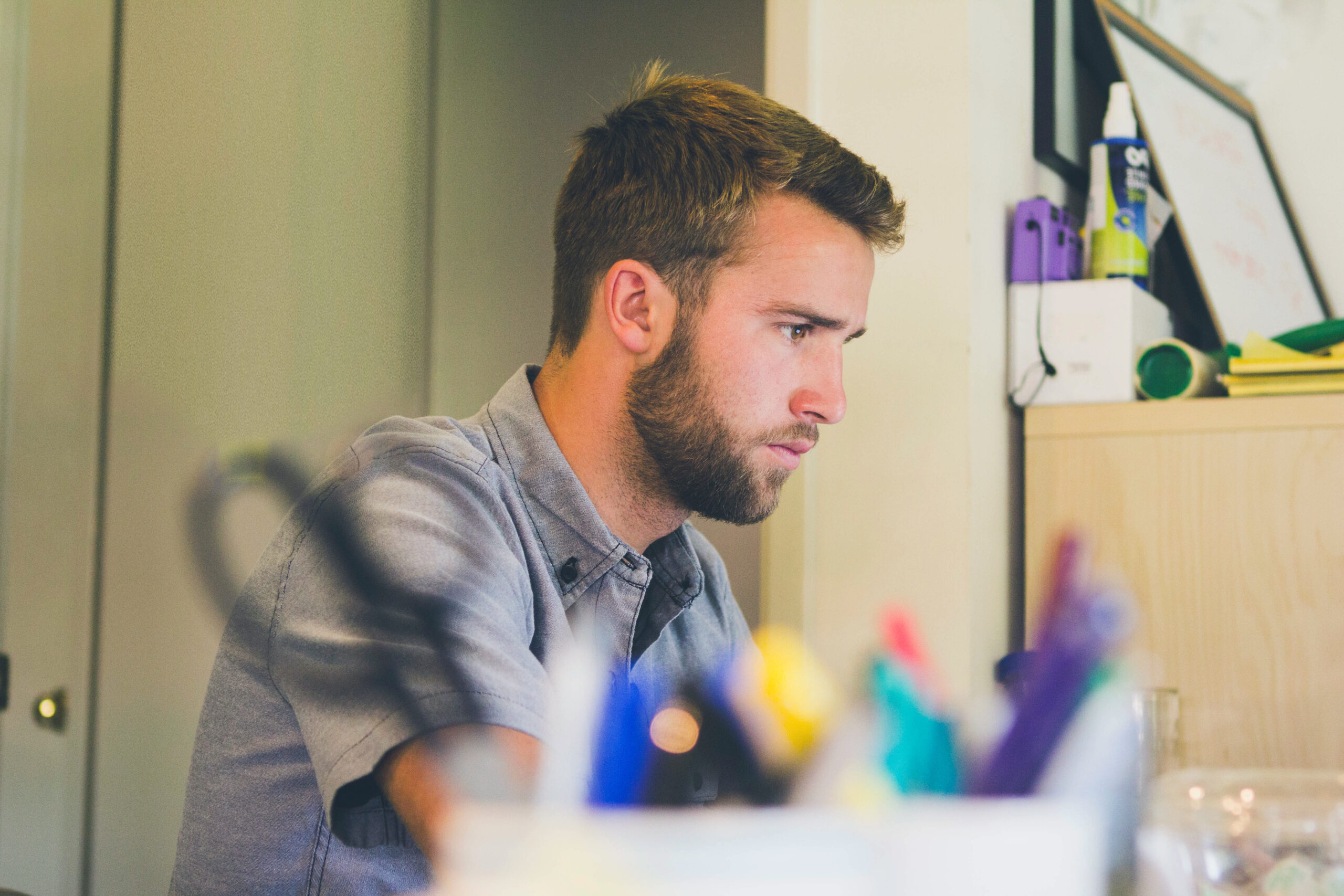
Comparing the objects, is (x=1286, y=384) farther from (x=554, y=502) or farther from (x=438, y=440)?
(x=438, y=440)

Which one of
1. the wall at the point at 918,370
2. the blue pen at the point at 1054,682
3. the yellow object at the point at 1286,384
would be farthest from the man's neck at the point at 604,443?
the blue pen at the point at 1054,682

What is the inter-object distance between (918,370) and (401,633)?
0.99 meters

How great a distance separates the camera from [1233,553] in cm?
107

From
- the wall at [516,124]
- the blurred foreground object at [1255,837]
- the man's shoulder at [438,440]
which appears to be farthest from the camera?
A: the wall at [516,124]

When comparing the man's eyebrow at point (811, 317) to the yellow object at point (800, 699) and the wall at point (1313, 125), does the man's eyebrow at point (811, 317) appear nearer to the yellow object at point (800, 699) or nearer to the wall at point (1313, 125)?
the yellow object at point (800, 699)

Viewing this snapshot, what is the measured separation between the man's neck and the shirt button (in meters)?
0.08

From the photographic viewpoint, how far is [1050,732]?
19cm

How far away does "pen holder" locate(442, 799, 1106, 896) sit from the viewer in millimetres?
168

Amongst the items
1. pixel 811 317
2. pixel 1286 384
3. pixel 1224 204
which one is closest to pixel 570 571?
pixel 811 317

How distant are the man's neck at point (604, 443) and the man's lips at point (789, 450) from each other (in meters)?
0.10

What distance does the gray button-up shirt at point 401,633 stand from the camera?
0.21m

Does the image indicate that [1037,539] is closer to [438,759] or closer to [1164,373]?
[1164,373]

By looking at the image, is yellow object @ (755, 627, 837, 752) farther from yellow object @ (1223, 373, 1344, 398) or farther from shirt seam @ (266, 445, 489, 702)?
yellow object @ (1223, 373, 1344, 398)

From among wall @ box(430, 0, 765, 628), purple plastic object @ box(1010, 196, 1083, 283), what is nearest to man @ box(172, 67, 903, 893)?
purple plastic object @ box(1010, 196, 1083, 283)
